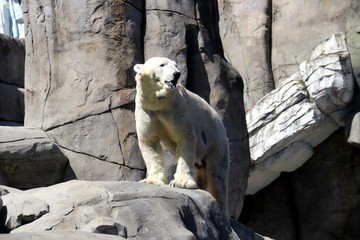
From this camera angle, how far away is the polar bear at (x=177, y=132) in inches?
249

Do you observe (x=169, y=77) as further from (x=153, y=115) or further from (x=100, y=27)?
(x=100, y=27)

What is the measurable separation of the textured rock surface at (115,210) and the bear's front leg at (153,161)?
357mm

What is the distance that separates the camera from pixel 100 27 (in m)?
8.89

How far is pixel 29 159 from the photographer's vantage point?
8.34 m

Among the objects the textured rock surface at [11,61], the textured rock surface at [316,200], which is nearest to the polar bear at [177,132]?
the textured rock surface at [11,61]

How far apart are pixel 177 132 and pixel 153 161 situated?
0.91ft

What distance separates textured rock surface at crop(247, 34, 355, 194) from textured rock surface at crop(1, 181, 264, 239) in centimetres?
519

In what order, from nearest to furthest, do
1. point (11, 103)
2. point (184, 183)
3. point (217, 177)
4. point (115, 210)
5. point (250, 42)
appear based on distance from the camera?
point (115, 210) → point (184, 183) → point (217, 177) → point (11, 103) → point (250, 42)

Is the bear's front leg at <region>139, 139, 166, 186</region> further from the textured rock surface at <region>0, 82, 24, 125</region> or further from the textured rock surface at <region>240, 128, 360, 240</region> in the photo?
the textured rock surface at <region>240, 128, 360, 240</region>

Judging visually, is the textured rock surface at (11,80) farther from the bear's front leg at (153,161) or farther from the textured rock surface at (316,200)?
the bear's front leg at (153,161)

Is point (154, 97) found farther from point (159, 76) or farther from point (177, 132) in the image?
point (177, 132)

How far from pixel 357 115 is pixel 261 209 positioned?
1983 millimetres

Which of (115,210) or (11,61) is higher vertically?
(11,61)

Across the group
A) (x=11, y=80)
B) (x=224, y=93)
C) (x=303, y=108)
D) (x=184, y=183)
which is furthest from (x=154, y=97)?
(x=11, y=80)
